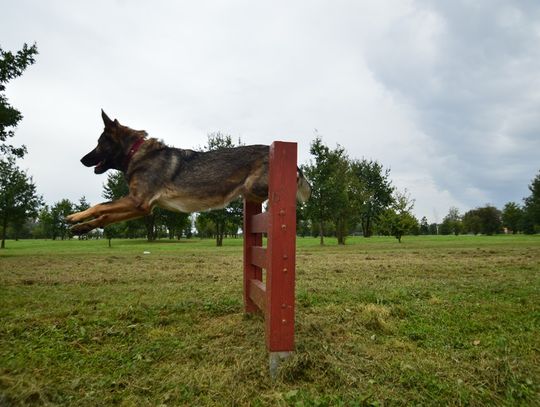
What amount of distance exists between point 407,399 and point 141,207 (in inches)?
153

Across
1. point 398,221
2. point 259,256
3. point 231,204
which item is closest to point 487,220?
point 398,221

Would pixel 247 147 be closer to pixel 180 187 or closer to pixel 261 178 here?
pixel 261 178

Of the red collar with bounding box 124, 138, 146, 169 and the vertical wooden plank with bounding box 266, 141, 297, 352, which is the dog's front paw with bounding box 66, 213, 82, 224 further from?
the vertical wooden plank with bounding box 266, 141, 297, 352

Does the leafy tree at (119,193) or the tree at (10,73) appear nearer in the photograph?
the tree at (10,73)

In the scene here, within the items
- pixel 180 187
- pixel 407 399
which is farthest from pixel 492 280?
pixel 180 187

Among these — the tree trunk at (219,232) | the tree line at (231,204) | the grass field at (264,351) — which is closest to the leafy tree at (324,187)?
the tree line at (231,204)

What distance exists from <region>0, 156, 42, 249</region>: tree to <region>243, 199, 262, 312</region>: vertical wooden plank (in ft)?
118

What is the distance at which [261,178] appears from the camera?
17.1 ft

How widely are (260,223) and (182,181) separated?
1.22 meters

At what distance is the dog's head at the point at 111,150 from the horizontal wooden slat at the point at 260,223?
2106 mm

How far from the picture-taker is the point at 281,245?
4.11m

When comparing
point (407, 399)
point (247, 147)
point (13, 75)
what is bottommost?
point (407, 399)

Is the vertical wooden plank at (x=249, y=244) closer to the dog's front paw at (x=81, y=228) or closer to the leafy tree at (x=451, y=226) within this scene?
the dog's front paw at (x=81, y=228)

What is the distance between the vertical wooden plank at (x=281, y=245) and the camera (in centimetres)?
409
